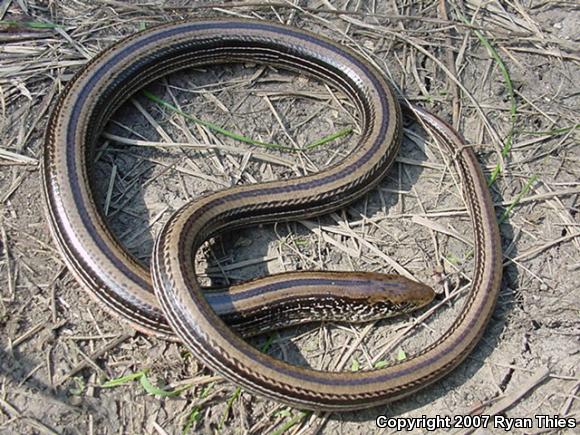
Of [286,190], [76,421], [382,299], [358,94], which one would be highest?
[358,94]

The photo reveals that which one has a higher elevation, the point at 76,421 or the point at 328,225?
the point at 328,225

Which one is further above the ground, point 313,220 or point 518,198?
point 518,198

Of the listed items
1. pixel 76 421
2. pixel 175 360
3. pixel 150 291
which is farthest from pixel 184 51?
pixel 76 421

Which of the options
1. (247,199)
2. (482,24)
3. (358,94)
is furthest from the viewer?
(482,24)

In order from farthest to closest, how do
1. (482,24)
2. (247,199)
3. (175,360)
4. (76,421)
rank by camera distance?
1. (482,24)
2. (247,199)
3. (175,360)
4. (76,421)

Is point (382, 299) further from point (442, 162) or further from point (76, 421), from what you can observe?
point (76, 421)

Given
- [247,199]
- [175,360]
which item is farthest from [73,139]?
[175,360]

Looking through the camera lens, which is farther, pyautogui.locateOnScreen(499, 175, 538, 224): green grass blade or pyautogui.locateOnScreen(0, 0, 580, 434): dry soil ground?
pyautogui.locateOnScreen(499, 175, 538, 224): green grass blade

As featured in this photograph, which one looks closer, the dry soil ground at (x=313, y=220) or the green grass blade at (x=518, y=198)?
the dry soil ground at (x=313, y=220)

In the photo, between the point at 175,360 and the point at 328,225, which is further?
the point at 328,225
